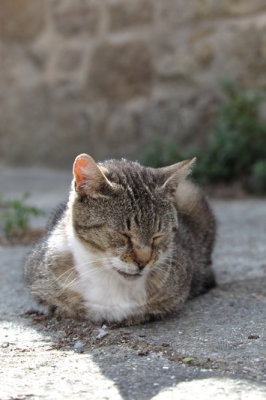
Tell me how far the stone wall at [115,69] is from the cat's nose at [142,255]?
480 cm

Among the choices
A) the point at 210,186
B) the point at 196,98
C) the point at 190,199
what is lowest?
the point at 210,186

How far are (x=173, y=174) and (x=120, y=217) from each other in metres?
0.43

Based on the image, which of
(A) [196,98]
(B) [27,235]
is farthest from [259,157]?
(B) [27,235]

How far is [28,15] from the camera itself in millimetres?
8195

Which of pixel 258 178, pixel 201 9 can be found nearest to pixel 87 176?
pixel 258 178

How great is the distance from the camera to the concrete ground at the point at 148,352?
2199mm

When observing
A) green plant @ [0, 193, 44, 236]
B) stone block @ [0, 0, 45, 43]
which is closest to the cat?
green plant @ [0, 193, 44, 236]

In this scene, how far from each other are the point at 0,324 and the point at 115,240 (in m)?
0.82

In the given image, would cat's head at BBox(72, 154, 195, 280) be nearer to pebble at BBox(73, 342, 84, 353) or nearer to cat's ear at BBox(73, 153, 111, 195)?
cat's ear at BBox(73, 153, 111, 195)

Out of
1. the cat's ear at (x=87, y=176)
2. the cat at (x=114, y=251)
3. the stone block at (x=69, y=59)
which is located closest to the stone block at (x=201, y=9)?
the stone block at (x=69, y=59)

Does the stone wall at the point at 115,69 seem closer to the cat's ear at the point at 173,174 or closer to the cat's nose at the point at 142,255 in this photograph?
the cat's ear at the point at 173,174

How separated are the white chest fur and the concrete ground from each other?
0.09 m

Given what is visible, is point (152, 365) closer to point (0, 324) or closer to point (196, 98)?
point (0, 324)

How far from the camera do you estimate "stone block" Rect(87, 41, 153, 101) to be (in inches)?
303
